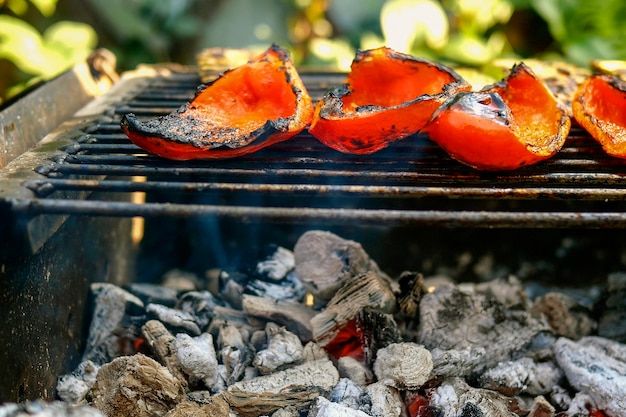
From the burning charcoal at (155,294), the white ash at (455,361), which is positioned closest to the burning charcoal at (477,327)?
the white ash at (455,361)

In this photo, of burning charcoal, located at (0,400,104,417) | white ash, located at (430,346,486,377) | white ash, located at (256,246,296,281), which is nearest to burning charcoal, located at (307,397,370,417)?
white ash, located at (430,346,486,377)

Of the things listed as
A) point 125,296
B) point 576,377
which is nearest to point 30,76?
point 125,296

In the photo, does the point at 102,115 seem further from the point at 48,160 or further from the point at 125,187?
the point at 125,187

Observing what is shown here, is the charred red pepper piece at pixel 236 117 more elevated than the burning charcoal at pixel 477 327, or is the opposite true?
the charred red pepper piece at pixel 236 117

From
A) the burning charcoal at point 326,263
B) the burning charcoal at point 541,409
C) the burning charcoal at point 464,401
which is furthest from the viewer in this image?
the burning charcoal at point 326,263

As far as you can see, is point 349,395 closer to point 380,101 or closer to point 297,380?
point 297,380

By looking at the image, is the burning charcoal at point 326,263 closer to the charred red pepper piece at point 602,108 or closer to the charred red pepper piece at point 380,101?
the charred red pepper piece at point 380,101
